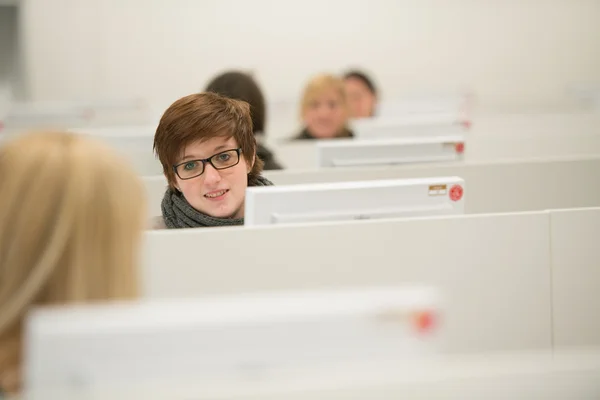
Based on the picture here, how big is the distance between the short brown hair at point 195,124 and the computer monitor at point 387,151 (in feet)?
2.12

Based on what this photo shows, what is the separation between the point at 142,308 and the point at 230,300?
9 centimetres

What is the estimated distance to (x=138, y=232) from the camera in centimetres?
101

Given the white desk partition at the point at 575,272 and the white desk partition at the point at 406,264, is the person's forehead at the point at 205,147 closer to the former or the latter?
the white desk partition at the point at 406,264

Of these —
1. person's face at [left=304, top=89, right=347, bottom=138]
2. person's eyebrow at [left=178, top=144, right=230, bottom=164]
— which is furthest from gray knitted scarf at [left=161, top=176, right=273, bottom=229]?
person's face at [left=304, top=89, right=347, bottom=138]

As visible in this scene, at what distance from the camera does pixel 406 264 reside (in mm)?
1695

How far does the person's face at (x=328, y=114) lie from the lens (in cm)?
422

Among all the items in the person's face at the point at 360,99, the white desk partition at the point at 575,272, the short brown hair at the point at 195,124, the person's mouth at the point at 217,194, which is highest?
the person's face at the point at 360,99

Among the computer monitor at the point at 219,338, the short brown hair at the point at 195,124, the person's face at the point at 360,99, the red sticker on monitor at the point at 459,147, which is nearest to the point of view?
the computer monitor at the point at 219,338

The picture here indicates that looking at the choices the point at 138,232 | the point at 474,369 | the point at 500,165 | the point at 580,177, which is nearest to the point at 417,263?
the point at 474,369

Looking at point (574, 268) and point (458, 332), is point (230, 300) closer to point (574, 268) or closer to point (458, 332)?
point (458, 332)

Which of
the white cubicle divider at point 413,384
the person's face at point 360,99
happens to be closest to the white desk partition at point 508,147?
the person's face at point 360,99

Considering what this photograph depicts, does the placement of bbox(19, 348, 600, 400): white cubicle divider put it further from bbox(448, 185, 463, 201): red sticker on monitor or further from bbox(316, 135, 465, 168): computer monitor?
bbox(316, 135, 465, 168): computer monitor

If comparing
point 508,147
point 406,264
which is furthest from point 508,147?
point 406,264

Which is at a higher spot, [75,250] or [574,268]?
[75,250]
